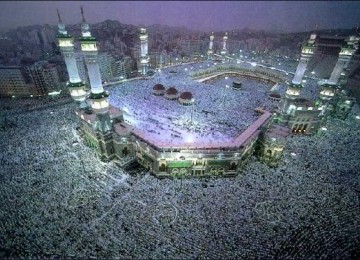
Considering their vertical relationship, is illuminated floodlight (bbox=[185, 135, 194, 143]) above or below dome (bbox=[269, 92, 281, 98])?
above

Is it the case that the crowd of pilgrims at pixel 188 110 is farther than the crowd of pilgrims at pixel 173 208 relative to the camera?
Yes

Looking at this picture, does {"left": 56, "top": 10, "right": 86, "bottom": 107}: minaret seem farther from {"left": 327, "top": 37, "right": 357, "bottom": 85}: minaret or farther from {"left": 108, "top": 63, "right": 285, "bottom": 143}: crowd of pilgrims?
{"left": 327, "top": 37, "right": 357, "bottom": 85}: minaret

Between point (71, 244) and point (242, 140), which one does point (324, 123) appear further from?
point (71, 244)

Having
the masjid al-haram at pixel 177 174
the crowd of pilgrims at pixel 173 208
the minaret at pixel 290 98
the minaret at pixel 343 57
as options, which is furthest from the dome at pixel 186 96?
the minaret at pixel 343 57

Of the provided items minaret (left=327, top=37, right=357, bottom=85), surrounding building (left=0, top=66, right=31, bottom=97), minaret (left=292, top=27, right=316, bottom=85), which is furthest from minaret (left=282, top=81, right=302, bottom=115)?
surrounding building (left=0, top=66, right=31, bottom=97)

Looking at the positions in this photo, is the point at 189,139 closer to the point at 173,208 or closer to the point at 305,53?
the point at 173,208

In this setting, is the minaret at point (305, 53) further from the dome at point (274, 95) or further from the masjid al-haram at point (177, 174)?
the dome at point (274, 95)
